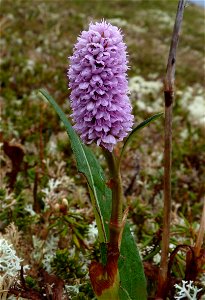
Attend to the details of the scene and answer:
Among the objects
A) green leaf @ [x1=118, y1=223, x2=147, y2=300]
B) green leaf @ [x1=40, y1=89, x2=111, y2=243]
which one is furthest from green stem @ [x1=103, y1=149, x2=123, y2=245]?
green leaf @ [x1=118, y1=223, x2=147, y2=300]

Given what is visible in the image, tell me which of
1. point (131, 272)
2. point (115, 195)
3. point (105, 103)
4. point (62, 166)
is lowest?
point (131, 272)

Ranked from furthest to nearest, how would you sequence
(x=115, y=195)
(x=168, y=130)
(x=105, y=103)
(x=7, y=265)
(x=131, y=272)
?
(x=7, y=265), (x=131, y=272), (x=168, y=130), (x=115, y=195), (x=105, y=103)

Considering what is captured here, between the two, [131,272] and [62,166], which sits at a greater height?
[62,166]

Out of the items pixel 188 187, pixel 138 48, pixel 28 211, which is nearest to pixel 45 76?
pixel 188 187

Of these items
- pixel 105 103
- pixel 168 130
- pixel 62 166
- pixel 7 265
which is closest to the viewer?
pixel 105 103

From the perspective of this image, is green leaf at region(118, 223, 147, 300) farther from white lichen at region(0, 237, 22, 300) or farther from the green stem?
white lichen at region(0, 237, 22, 300)

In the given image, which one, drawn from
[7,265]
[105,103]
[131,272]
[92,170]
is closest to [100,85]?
[105,103]

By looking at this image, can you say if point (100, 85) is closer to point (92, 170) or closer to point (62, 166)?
point (92, 170)
